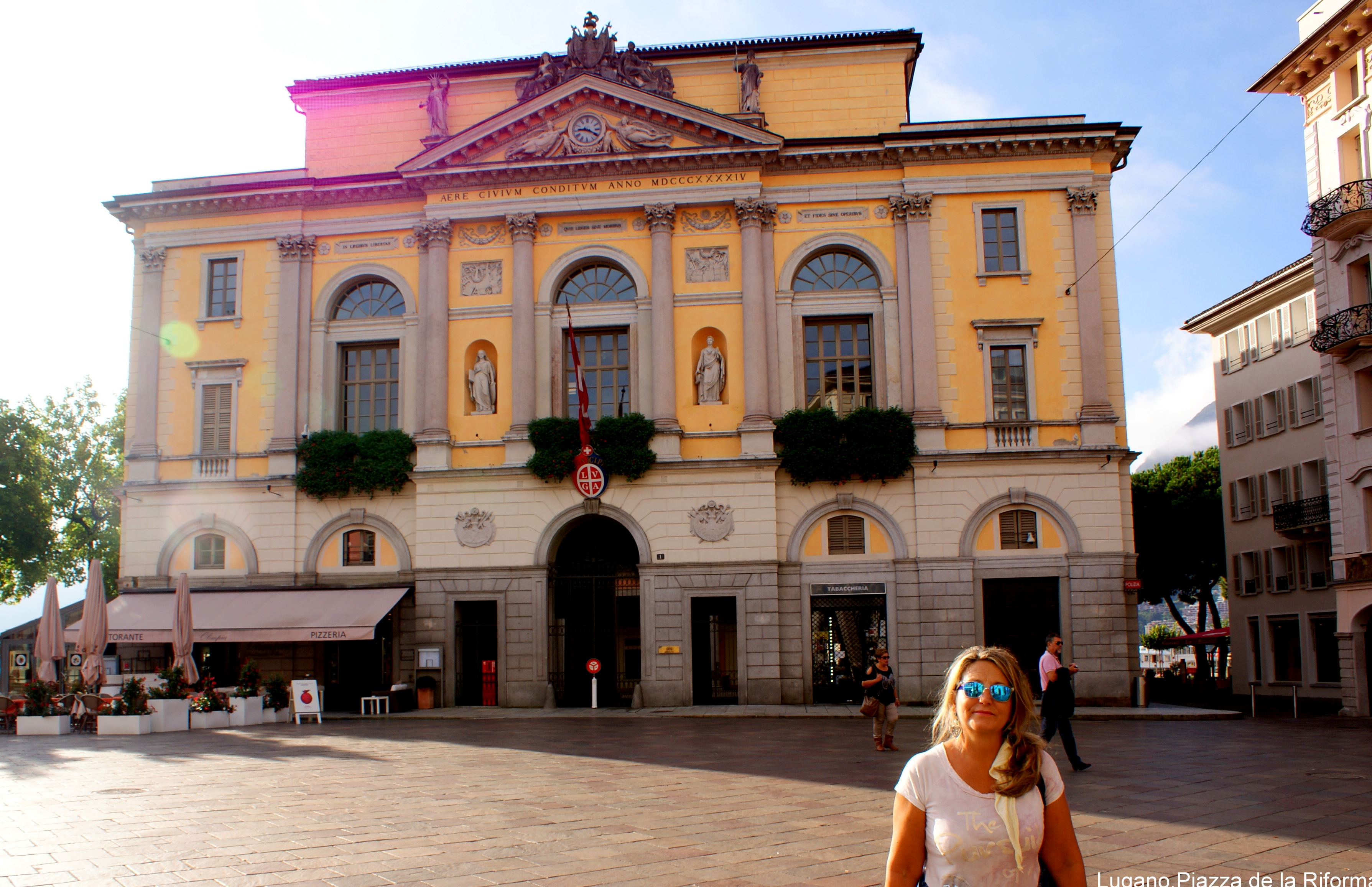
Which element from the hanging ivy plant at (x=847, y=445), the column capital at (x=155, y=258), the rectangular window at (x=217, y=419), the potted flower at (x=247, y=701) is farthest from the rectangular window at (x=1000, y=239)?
the column capital at (x=155, y=258)

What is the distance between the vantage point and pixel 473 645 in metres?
30.2

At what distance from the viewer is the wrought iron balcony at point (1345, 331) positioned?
2744 cm

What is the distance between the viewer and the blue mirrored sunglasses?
13.2 feet

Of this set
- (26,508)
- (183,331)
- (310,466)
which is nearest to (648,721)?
(310,466)

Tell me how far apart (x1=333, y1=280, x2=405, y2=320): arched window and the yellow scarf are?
98.4 feet

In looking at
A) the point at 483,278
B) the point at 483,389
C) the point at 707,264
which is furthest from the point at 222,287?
the point at 707,264

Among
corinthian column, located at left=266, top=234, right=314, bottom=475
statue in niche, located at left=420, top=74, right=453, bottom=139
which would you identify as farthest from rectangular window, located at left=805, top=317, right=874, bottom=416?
corinthian column, located at left=266, top=234, right=314, bottom=475

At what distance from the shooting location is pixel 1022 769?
3.94 metres

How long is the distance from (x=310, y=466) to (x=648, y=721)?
1271 cm

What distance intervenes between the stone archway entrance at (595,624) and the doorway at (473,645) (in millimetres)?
1781

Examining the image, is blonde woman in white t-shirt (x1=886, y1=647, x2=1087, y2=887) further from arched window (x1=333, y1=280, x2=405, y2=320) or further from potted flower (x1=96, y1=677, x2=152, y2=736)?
→ arched window (x1=333, y1=280, x2=405, y2=320)

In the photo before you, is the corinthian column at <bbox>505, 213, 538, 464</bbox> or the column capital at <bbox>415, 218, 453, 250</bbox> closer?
the corinthian column at <bbox>505, 213, 538, 464</bbox>

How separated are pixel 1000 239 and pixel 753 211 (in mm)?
6921

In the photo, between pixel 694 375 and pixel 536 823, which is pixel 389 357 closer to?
pixel 694 375
